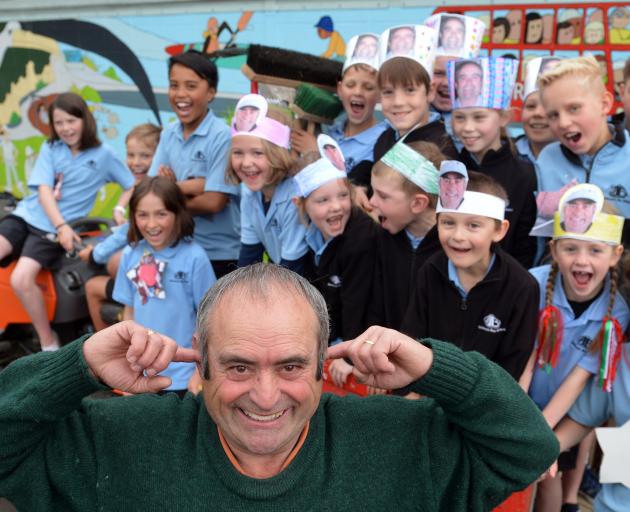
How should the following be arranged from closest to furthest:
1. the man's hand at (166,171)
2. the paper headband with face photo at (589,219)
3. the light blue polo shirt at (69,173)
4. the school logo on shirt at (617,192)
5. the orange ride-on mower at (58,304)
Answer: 1. the paper headband with face photo at (589,219)
2. the school logo on shirt at (617,192)
3. the man's hand at (166,171)
4. the orange ride-on mower at (58,304)
5. the light blue polo shirt at (69,173)

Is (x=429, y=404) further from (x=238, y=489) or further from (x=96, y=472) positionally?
(x=96, y=472)

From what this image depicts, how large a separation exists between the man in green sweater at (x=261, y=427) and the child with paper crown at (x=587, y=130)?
1.65m

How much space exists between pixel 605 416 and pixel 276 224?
1862 millimetres

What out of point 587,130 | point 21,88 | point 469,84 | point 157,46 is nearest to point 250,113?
point 469,84

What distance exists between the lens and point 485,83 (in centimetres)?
331

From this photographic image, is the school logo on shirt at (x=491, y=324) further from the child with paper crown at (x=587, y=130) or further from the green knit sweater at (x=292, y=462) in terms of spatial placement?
the green knit sweater at (x=292, y=462)

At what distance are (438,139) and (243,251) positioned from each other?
1.27 m

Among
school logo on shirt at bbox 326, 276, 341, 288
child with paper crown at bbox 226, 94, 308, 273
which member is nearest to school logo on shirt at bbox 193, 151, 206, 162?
child with paper crown at bbox 226, 94, 308, 273

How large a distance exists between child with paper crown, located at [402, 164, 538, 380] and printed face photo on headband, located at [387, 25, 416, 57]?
113 centimetres

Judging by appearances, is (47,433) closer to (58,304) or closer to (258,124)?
(258,124)

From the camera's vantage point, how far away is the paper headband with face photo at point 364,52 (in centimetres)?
402

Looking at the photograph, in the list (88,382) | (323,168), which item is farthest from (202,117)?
(88,382)

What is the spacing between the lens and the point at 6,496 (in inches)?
67.0

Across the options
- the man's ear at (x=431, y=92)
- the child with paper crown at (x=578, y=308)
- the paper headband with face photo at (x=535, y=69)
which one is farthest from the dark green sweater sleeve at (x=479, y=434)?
the paper headband with face photo at (x=535, y=69)
